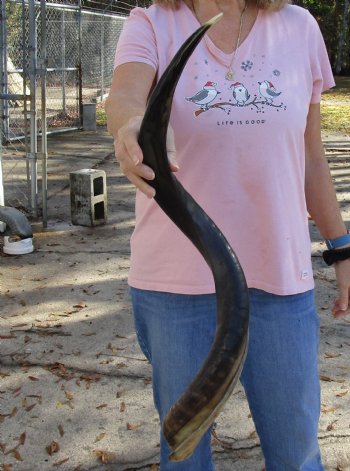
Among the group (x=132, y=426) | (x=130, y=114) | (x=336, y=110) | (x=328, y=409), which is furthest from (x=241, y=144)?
(x=336, y=110)

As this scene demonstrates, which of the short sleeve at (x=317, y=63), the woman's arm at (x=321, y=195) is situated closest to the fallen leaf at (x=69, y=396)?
the woman's arm at (x=321, y=195)

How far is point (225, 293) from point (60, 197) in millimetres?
6736

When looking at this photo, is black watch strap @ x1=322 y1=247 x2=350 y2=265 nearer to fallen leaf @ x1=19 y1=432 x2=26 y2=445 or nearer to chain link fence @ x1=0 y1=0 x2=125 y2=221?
fallen leaf @ x1=19 y1=432 x2=26 y2=445

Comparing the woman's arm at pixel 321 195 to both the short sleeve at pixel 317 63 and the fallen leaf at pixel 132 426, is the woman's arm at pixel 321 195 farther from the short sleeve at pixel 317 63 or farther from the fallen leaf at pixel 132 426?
the fallen leaf at pixel 132 426

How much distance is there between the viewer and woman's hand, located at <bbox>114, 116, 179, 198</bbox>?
1.21m

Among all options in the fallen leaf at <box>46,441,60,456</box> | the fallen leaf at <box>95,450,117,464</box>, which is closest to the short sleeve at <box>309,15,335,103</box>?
the fallen leaf at <box>95,450,117,464</box>

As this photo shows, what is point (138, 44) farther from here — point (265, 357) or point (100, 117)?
point (100, 117)

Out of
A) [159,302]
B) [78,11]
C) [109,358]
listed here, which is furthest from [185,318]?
[78,11]

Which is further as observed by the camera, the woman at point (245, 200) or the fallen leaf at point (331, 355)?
the fallen leaf at point (331, 355)

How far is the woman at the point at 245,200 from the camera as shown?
1731mm

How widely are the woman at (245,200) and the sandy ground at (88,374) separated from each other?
132 centimetres

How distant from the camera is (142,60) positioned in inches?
66.5

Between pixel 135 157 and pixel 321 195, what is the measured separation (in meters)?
0.98

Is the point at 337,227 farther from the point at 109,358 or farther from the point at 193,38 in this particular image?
the point at 109,358
